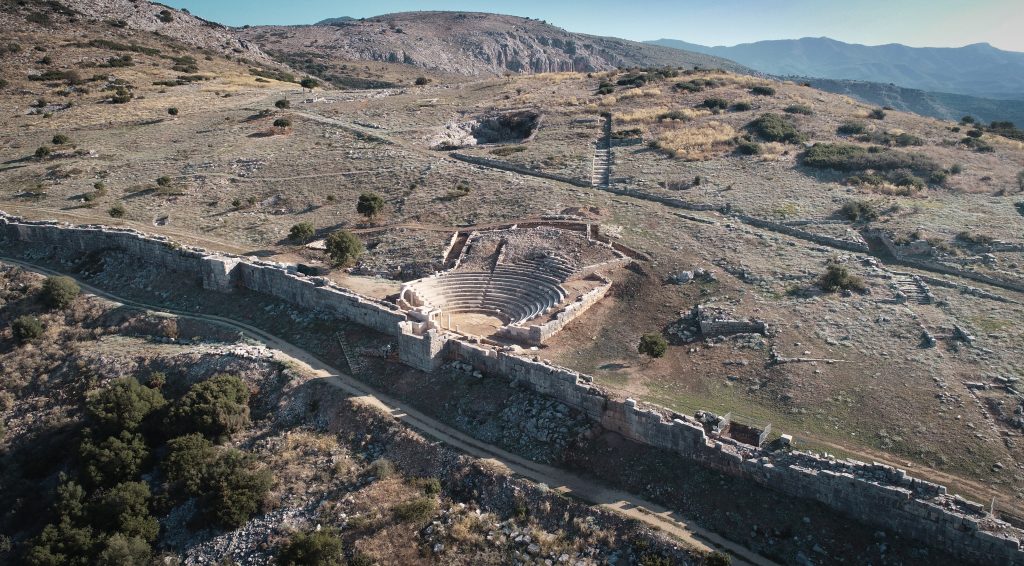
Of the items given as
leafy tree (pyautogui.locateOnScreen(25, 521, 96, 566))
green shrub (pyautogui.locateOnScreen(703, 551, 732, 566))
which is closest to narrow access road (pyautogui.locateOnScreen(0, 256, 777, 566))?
green shrub (pyautogui.locateOnScreen(703, 551, 732, 566))

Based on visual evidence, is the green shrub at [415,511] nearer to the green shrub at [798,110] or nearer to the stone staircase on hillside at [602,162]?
the stone staircase on hillside at [602,162]

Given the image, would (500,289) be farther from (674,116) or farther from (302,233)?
(674,116)

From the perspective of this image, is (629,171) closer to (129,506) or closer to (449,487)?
(449,487)

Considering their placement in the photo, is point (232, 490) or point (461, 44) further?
point (461, 44)

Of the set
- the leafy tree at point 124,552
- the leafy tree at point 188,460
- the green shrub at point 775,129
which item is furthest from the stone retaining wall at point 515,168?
the leafy tree at point 124,552

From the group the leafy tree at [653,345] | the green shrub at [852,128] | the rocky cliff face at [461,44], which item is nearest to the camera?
the leafy tree at [653,345]

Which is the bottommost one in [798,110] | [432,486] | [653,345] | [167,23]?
[432,486]

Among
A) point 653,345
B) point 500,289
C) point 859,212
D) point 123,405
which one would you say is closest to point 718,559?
point 653,345

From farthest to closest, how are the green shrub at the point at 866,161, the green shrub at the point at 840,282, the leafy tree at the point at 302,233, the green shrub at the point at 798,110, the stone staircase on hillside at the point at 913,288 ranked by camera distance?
1. the green shrub at the point at 798,110
2. the green shrub at the point at 866,161
3. the leafy tree at the point at 302,233
4. the green shrub at the point at 840,282
5. the stone staircase on hillside at the point at 913,288

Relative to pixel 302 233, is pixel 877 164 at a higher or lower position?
higher
